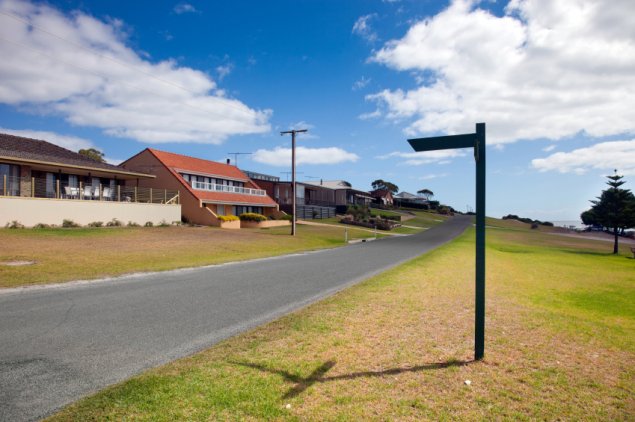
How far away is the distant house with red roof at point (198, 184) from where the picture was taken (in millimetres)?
38719

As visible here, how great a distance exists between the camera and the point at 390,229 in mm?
55125

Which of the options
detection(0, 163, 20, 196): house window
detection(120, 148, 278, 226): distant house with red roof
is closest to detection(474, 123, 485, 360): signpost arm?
detection(0, 163, 20, 196): house window

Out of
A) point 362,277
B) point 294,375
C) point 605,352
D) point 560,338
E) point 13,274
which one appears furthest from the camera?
point 362,277

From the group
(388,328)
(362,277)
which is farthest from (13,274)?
(388,328)

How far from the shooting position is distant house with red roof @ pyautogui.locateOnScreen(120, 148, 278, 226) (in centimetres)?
3872

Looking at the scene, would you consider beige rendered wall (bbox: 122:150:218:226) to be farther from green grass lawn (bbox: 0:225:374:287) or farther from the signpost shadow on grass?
the signpost shadow on grass

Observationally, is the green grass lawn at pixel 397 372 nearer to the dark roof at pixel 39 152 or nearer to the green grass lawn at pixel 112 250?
the green grass lawn at pixel 112 250

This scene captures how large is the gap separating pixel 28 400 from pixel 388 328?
5322mm

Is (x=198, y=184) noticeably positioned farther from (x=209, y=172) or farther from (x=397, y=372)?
(x=397, y=372)

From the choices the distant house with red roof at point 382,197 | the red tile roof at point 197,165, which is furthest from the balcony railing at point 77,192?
the distant house with red roof at point 382,197

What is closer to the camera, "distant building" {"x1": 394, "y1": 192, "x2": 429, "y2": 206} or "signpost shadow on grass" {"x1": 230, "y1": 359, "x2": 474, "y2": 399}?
"signpost shadow on grass" {"x1": 230, "y1": 359, "x2": 474, "y2": 399}

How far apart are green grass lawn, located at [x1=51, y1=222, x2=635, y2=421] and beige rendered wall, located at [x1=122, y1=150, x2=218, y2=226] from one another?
31.8 meters

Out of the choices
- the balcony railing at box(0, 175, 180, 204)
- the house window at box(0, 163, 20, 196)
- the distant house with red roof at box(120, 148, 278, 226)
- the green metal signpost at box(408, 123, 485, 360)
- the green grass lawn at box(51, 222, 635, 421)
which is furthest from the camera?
the distant house with red roof at box(120, 148, 278, 226)

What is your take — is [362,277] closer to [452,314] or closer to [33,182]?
[452,314]
